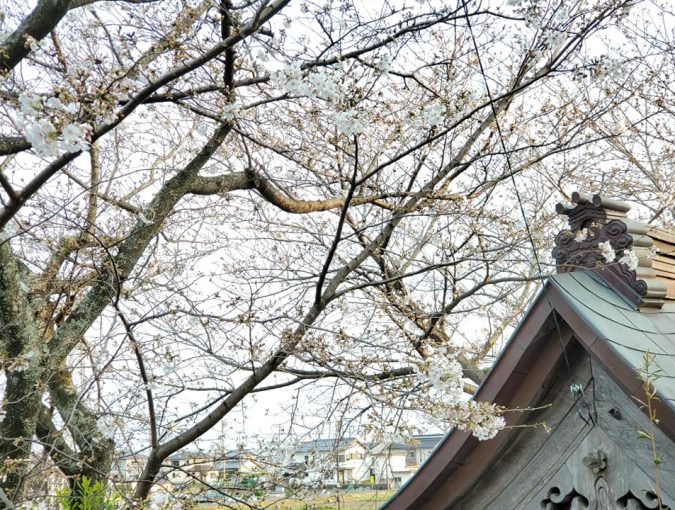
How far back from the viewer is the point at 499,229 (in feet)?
20.3

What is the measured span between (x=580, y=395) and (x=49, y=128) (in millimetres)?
2175

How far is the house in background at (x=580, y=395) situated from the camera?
7.86ft

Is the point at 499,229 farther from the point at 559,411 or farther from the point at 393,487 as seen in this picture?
the point at 559,411

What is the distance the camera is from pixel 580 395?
2559 mm

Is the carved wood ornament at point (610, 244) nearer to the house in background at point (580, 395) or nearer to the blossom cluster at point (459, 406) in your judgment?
the house in background at point (580, 395)

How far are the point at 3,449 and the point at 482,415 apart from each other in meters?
3.47

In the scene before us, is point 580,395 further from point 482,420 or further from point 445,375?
point 445,375

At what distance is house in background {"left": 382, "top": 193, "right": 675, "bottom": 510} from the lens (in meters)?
2.39

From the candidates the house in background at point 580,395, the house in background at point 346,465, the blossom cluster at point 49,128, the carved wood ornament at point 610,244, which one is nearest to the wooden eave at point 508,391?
the house in background at point 580,395

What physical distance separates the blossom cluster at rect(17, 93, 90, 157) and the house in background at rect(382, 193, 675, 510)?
5.88ft

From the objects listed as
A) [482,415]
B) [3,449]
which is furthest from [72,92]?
[3,449]

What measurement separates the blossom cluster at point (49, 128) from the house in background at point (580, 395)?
1793 millimetres

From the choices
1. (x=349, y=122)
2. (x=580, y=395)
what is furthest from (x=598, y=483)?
(x=349, y=122)

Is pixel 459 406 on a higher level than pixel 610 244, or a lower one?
lower
